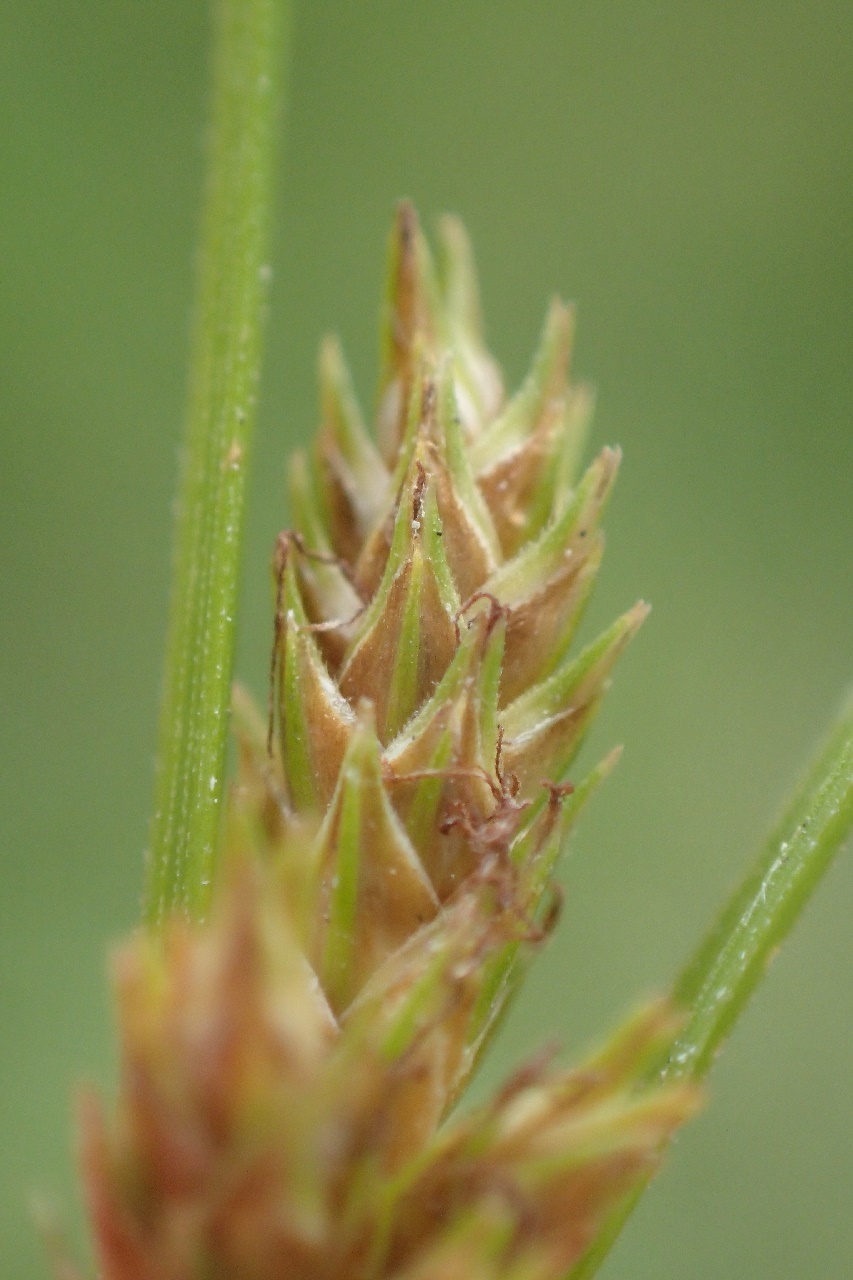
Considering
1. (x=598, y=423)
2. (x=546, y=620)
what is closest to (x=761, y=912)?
(x=546, y=620)

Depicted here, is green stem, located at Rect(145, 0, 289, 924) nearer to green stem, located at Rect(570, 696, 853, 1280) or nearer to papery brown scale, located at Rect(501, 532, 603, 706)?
papery brown scale, located at Rect(501, 532, 603, 706)

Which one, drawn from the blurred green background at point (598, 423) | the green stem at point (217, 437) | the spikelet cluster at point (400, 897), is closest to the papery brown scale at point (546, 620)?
the spikelet cluster at point (400, 897)

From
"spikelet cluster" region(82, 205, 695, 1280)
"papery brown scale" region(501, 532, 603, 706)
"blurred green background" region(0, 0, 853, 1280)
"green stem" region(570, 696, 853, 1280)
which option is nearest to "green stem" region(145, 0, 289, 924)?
"spikelet cluster" region(82, 205, 695, 1280)

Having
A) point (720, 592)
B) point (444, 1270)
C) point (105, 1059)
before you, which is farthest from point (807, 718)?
point (444, 1270)

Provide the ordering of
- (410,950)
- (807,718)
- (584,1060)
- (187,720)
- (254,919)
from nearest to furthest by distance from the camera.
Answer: (254,919)
(584,1060)
(410,950)
(187,720)
(807,718)

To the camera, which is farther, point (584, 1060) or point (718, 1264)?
point (718, 1264)

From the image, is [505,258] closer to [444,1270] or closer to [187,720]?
[187,720]
